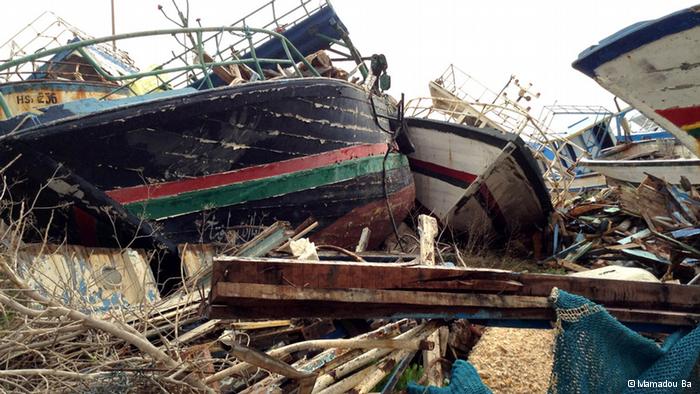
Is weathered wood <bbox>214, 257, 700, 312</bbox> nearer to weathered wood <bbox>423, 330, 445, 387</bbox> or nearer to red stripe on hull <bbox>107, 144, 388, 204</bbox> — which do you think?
weathered wood <bbox>423, 330, 445, 387</bbox>

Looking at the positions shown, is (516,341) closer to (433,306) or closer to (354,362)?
(354,362)

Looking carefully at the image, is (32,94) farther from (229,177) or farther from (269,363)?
(269,363)

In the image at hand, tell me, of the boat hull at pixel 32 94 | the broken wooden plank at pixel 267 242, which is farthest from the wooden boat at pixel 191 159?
the boat hull at pixel 32 94

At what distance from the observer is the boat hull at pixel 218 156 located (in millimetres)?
4336

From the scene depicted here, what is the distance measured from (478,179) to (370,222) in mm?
1945

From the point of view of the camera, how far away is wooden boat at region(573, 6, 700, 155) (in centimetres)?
444

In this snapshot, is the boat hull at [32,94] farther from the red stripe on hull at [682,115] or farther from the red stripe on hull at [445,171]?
the red stripe on hull at [682,115]

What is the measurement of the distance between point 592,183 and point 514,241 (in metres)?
5.91

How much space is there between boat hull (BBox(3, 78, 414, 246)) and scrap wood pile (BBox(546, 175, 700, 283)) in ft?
12.0

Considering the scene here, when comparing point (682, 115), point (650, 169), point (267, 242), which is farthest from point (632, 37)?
point (650, 169)

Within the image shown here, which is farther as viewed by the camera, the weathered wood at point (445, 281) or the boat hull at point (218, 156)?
the boat hull at point (218, 156)

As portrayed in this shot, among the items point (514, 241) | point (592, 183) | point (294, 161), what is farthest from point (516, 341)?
point (592, 183)

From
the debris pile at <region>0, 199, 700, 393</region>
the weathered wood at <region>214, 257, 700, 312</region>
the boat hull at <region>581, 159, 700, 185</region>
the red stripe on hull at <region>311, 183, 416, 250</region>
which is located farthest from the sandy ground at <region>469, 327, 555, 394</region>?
the boat hull at <region>581, 159, 700, 185</region>

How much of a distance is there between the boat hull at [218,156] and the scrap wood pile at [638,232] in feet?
12.0
